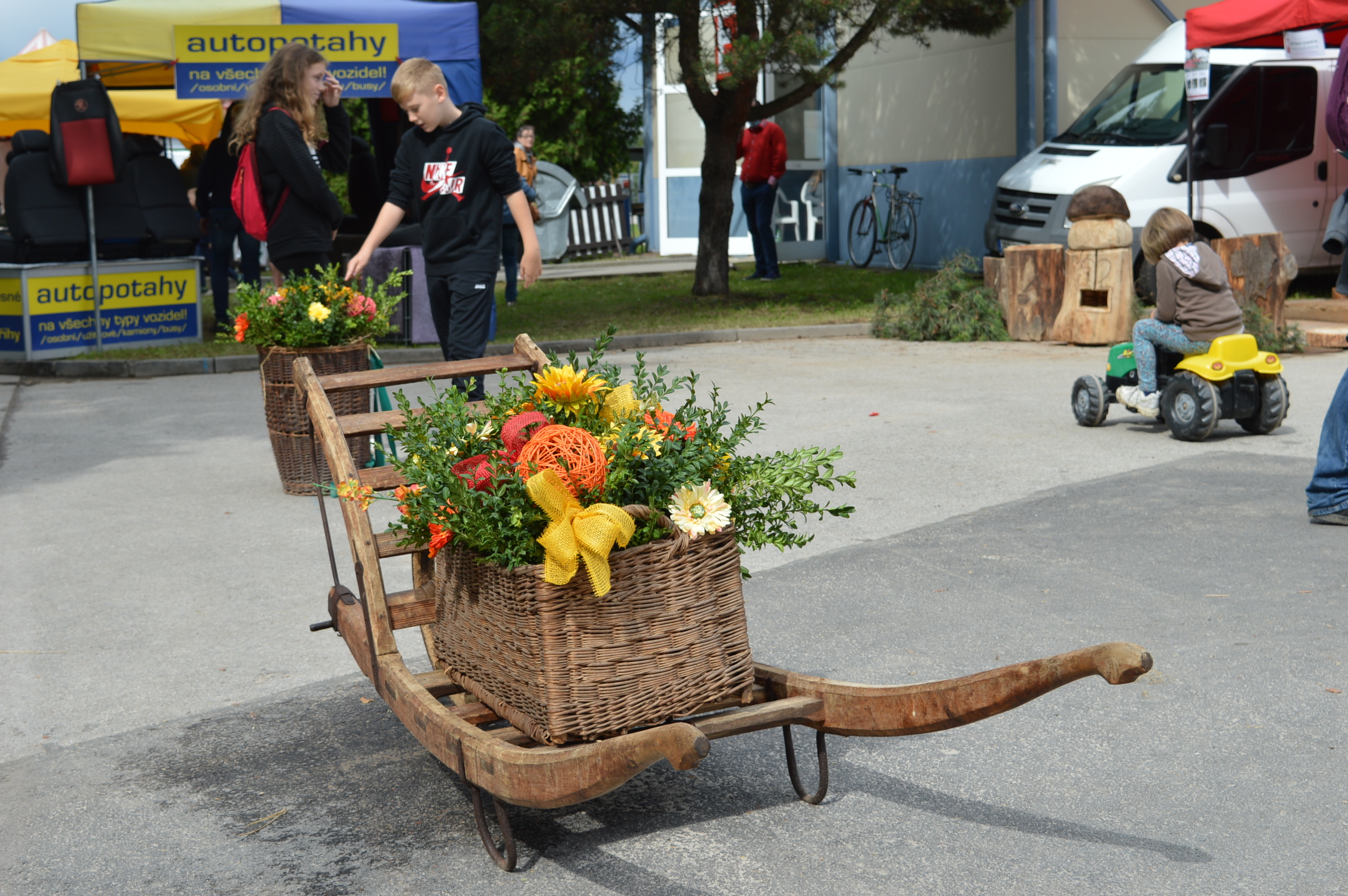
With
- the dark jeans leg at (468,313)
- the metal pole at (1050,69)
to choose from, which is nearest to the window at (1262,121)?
the metal pole at (1050,69)

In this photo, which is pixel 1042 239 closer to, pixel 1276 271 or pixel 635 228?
pixel 1276 271

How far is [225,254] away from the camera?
14000mm

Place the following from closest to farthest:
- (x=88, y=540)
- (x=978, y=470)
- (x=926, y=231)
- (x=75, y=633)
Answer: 1. (x=75, y=633)
2. (x=88, y=540)
3. (x=978, y=470)
4. (x=926, y=231)

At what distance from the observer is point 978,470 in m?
7.24

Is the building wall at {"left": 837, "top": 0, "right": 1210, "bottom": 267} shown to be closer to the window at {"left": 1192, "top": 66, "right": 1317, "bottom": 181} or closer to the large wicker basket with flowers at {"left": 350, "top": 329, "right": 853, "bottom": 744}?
the window at {"left": 1192, "top": 66, "right": 1317, "bottom": 181}

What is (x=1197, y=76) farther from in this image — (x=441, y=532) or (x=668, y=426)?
Answer: (x=441, y=532)

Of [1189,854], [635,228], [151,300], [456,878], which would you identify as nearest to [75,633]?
[456,878]

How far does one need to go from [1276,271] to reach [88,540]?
33.2ft

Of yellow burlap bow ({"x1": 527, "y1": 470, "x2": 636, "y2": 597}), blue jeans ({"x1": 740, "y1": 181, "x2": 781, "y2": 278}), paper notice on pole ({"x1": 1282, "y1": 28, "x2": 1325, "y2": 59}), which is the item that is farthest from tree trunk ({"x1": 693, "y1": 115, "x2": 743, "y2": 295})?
yellow burlap bow ({"x1": 527, "y1": 470, "x2": 636, "y2": 597})

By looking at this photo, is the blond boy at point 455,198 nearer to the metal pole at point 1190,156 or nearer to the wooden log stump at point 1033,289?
the wooden log stump at point 1033,289

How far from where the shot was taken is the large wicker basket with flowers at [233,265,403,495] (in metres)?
7.00

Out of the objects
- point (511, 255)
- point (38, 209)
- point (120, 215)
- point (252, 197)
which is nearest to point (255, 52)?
point (120, 215)

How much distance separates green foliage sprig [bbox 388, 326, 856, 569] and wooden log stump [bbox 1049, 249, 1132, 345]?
32.4 feet

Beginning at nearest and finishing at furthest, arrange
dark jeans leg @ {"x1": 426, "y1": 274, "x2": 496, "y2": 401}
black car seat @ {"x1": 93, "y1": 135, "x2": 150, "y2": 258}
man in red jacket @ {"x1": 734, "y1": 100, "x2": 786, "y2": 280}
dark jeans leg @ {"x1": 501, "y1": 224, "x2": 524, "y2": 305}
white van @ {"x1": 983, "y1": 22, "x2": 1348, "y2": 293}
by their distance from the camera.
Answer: dark jeans leg @ {"x1": 426, "y1": 274, "x2": 496, "y2": 401}
black car seat @ {"x1": 93, "y1": 135, "x2": 150, "y2": 258}
white van @ {"x1": 983, "y1": 22, "x2": 1348, "y2": 293}
dark jeans leg @ {"x1": 501, "y1": 224, "x2": 524, "y2": 305}
man in red jacket @ {"x1": 734, "y1": 100, "x2": 786, "y2": 280}
